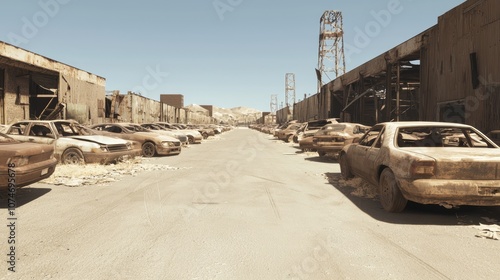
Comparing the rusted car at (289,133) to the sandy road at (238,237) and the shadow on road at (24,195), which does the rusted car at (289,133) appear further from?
the shadow on road at (24,195)

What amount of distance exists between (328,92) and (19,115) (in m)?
24.4

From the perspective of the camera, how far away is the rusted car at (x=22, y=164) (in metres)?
4.86

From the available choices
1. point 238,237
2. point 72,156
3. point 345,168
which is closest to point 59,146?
point 72,156

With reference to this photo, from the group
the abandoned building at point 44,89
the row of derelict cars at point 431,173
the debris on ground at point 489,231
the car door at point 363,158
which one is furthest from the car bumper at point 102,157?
the abandoned building at point 44,89

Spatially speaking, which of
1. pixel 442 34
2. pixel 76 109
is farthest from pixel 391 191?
pixel 76 109

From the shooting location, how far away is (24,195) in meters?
5.82

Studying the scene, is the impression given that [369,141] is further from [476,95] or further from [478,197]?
[476,95]

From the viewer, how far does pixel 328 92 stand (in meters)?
30.0

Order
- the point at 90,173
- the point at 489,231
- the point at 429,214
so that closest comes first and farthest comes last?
the point at 489,231 < the point at 429,214 < the point at 90,173

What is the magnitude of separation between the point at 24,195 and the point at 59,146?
11.4 ft

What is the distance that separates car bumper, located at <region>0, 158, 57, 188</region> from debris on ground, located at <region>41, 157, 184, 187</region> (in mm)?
1229

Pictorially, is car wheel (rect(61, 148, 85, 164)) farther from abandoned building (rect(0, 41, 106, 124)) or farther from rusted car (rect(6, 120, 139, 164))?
abandoned building (rect(0, 41, 106, 124))

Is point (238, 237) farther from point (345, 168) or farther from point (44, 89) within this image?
point (44, 89)

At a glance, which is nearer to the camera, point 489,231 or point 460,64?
point 489,231
